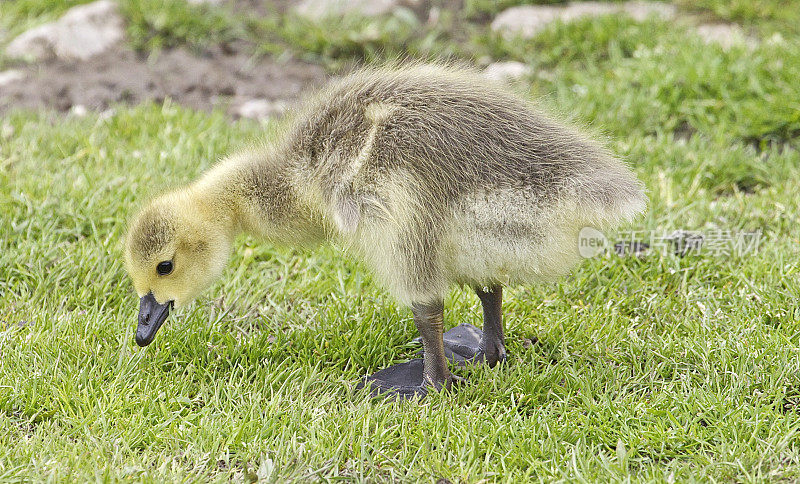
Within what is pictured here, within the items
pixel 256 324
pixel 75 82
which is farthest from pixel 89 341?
pixel 75 82

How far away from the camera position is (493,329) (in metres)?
3.18

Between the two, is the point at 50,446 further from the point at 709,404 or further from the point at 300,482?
the point at 709,404

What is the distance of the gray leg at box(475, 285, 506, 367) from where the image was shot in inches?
125

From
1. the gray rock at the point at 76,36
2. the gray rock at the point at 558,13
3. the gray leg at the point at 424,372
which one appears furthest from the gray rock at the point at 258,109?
the gray leg at the point at 424,372

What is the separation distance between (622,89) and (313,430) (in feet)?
10.3

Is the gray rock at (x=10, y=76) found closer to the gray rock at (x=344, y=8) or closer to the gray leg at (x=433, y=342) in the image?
the gray rock at (x=344, y=8)

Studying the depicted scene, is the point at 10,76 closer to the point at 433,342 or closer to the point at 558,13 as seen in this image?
the point at 558,13

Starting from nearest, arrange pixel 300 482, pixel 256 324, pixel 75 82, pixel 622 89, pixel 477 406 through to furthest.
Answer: pixel 300 482, pixel 477 406, pixel 256 324, pixel 622 89, pixel 75 82

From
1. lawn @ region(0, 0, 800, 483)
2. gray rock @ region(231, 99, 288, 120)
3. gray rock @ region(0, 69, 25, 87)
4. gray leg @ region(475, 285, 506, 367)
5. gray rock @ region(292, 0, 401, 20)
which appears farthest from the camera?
gray rock @ region(292, 0, 401, 20)

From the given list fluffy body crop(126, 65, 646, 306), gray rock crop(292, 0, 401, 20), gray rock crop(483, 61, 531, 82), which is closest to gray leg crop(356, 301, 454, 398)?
fluffy body crop(126, 65, 646, 306)

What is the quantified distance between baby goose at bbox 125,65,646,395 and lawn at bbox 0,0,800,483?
0.25 m

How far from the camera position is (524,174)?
2.68 metres

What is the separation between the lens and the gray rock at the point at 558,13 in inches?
227

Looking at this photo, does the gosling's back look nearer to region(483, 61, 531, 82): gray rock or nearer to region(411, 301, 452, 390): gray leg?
region(411, 301, 452, 390): gray leg
